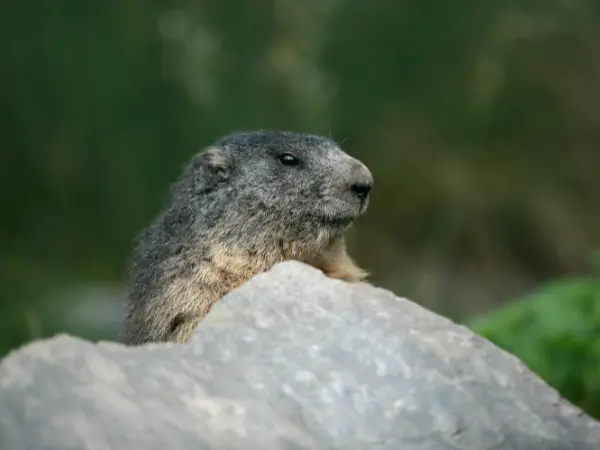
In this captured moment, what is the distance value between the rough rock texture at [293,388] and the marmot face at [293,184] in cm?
115

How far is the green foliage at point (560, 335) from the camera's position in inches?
194

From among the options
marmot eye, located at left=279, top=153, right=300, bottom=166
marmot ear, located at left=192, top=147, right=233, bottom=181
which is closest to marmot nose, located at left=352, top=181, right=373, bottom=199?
marmot eye, located at left=279, top=153, right=300, bottom=166

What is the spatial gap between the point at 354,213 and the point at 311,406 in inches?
66.9

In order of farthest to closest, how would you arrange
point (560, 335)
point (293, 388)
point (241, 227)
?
point (560, 335)
point (241, 227)
point (293, 388)

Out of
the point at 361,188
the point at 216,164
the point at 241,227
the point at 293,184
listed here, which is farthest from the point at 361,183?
the point at 216,164

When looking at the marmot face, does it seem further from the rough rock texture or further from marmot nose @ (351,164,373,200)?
the rough rock texture

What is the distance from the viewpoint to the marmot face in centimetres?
405

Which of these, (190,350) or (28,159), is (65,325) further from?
(190,350)

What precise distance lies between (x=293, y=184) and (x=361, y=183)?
0.30 metres

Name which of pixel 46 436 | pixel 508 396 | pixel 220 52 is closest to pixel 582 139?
pixel 220 52

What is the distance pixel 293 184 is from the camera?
4141 mm

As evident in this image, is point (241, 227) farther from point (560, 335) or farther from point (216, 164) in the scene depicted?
point (560, 335)

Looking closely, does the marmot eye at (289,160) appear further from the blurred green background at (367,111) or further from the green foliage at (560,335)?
the blurred green background at (367,111)

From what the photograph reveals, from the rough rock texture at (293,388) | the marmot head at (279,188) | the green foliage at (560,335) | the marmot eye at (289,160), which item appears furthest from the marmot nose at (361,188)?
the green foliage at (560,335)
